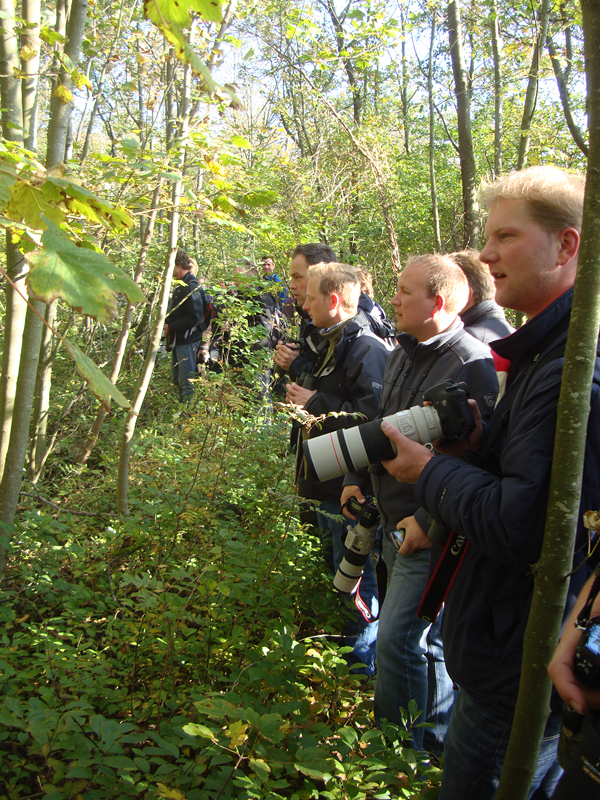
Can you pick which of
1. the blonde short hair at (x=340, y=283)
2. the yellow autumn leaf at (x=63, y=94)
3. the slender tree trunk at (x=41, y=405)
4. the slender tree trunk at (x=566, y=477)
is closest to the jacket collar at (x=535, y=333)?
the slender tree trunk at (x=566, y=477)

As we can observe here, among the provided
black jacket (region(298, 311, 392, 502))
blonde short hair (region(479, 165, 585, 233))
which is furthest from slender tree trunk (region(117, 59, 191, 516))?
blonde short hair (region(479, 165, 585, 233))

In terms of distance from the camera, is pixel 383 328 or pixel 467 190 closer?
pixel 383 328

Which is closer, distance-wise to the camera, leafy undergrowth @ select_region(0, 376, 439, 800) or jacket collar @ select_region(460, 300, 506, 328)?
leafy undergrowth @ select_region(0, 376, 439, 800)

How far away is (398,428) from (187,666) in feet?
4.28

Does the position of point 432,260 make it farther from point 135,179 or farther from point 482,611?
point 135,179

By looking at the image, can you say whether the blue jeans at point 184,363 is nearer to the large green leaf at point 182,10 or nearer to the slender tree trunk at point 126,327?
the slender tree trunk at point 126,327

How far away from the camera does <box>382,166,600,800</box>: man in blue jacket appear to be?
1.33 meters

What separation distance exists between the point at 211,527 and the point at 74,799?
6.13ft

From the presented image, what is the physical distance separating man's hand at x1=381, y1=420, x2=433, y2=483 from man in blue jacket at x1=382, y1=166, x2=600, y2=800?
2.6 inches

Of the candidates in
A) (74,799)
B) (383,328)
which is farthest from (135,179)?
(74,799)

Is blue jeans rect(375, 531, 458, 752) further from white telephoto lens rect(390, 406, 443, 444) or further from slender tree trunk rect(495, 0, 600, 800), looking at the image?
slender tree trunk rect(495, 0, 600, 800)

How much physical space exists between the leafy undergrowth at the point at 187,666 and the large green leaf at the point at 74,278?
1.13m

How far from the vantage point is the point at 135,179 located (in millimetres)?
3307

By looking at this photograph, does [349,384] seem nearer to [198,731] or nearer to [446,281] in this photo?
[446,281]
